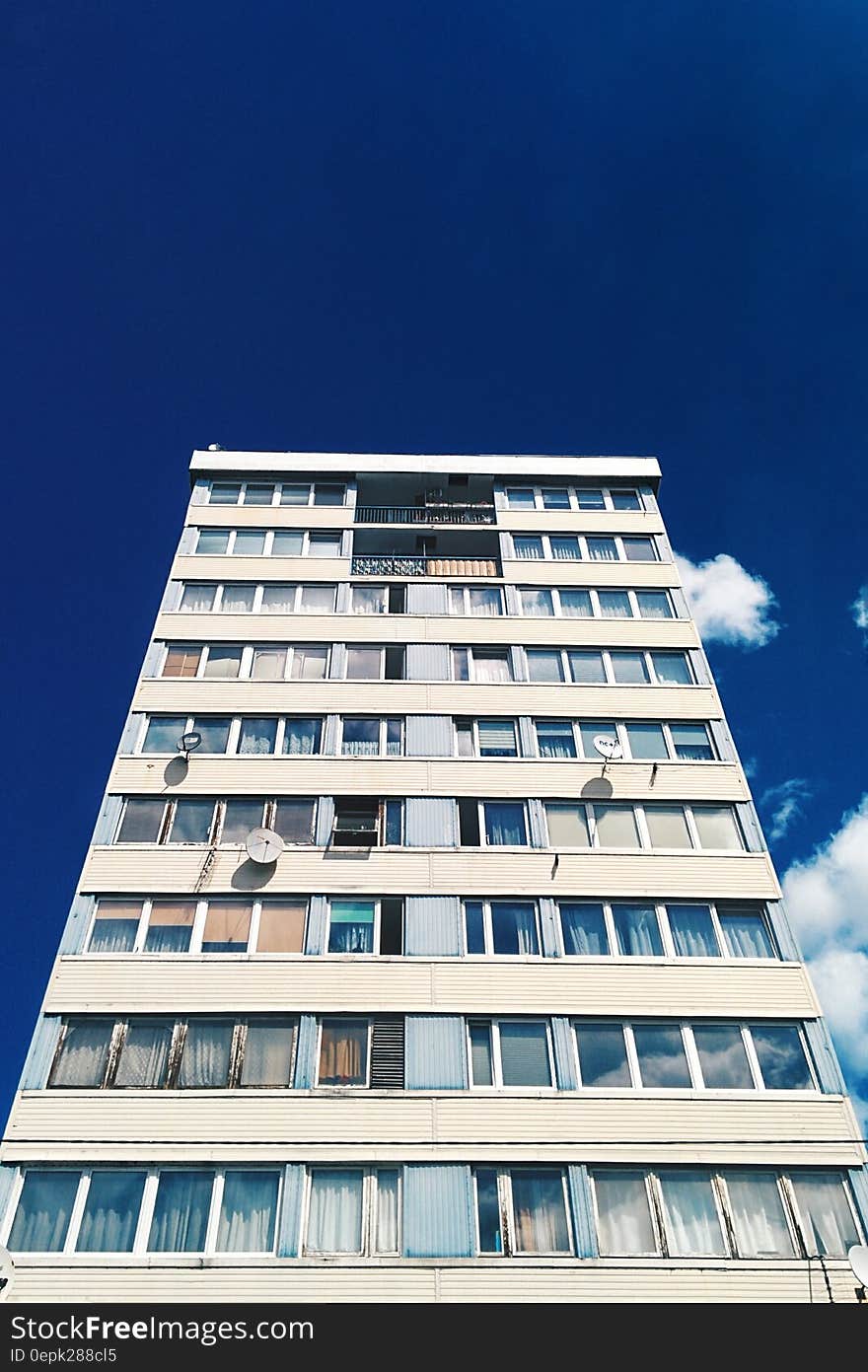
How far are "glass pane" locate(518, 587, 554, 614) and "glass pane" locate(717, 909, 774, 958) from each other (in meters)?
12.5

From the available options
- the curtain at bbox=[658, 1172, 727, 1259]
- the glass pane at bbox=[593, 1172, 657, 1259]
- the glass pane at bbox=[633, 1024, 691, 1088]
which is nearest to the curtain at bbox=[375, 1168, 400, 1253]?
the glass pane at bbox=[593, 1172, 657, 1259]

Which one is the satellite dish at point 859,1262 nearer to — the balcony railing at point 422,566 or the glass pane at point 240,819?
the glass pane at point 240,819

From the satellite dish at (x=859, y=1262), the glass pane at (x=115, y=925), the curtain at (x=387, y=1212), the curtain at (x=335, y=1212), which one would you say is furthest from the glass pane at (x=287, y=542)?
the satellite dish at (x=859, y=1262)

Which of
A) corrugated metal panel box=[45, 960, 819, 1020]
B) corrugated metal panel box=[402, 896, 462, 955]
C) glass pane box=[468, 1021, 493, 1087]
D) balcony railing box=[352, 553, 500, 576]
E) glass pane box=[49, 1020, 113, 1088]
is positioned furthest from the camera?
balcony railing box=[352, 553, 500, 576]

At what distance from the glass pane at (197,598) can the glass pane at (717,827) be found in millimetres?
18136

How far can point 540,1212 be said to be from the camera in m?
18.3

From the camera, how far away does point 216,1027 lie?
67.5 feet

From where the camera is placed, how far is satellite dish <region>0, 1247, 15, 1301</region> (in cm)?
1612

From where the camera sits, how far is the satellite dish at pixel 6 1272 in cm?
1612

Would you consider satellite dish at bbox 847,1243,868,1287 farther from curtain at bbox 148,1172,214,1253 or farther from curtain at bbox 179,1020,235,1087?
curtain at bbox 179,1020,235,1087
